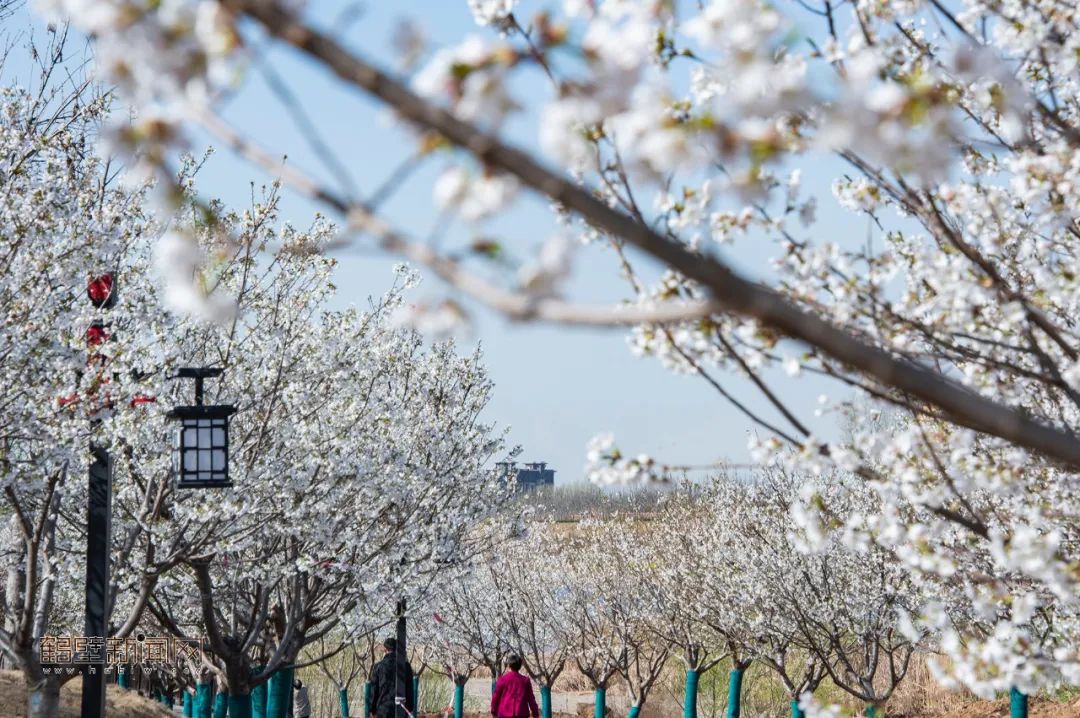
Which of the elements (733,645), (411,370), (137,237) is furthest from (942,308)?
(733,645)

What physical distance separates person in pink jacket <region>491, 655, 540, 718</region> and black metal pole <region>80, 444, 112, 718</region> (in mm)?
7825

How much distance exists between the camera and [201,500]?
34.2 feet

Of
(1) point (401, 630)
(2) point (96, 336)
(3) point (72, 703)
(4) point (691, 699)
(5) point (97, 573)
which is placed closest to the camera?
(5) point (97, 573)

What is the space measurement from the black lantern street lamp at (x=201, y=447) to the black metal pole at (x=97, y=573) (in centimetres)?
71

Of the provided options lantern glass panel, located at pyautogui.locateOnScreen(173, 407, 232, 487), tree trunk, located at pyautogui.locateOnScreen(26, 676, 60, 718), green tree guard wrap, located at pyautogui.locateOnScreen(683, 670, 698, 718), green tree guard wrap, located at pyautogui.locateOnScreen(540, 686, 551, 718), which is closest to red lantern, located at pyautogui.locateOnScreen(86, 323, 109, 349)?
lantern glass panel, located at pyautogui.locateOnScreen(173, 407, 232, 487)

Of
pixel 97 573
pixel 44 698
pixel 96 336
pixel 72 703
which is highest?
pixel 96 336

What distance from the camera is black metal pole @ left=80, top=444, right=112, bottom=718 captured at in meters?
8.29

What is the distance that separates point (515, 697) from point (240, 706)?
4349 millimetres

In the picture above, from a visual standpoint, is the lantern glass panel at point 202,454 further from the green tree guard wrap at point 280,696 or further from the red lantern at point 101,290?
the green tree guard wrap at point 280,696

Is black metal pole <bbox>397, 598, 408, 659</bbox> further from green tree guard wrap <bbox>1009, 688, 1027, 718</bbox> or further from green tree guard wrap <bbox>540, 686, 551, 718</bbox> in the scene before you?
green tree guard wrap <bbox>540, 686, 551, 718</bbox>

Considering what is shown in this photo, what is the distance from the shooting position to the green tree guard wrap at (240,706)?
495 inches

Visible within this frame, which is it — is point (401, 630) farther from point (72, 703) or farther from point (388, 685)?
point (72, 703)

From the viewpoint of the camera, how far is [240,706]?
12.6m

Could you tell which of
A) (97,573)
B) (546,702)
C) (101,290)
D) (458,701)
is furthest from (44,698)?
(458,701)
